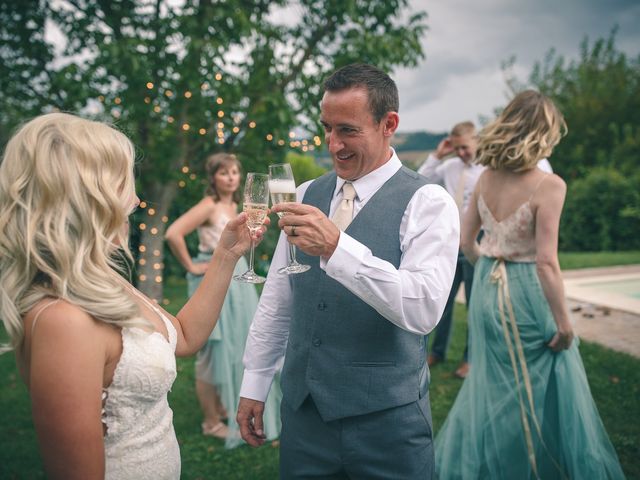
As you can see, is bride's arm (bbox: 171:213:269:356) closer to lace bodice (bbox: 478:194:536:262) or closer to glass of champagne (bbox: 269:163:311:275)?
glass of champagne (bbox: 269:163:311:275)

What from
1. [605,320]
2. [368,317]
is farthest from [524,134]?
[605,320]

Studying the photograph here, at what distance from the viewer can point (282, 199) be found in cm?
191

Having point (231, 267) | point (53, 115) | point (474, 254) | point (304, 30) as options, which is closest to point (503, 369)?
point (474, 254)

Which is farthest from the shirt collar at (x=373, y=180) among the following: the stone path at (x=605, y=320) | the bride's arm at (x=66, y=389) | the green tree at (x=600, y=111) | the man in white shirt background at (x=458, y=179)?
the green tree at (x=600, y=111)

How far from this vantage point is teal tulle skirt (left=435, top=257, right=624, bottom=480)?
2.88 metres

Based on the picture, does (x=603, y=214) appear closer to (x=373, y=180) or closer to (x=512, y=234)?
(x=512, y=234)

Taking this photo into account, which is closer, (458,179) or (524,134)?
(524,134)

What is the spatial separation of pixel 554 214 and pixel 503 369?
3.37 ft

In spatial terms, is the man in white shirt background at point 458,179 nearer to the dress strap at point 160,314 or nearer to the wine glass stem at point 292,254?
the wine glass stem at point 292,254

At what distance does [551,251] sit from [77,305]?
2442mm

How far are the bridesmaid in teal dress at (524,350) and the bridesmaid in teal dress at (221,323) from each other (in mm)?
1692

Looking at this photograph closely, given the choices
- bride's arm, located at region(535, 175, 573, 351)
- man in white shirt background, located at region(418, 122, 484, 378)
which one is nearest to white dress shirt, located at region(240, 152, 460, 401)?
bride's arm, located at region(535, 175, 573, 351)

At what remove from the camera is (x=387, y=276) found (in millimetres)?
1656

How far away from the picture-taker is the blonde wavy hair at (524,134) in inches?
118
